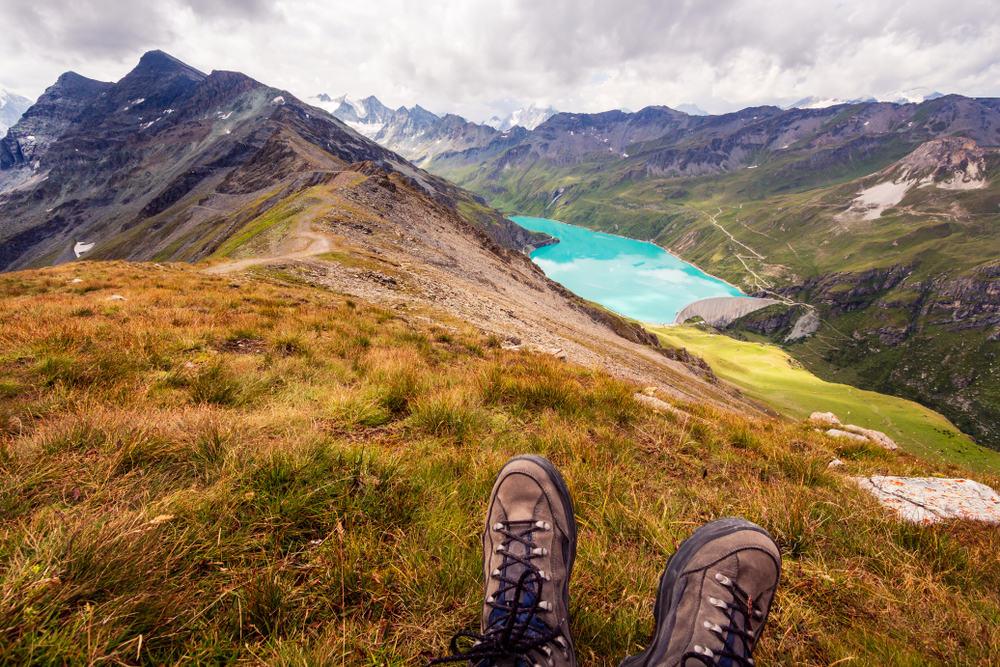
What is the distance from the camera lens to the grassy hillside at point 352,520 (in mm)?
1634

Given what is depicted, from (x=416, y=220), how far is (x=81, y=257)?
423 feet

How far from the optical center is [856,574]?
8.44 ft

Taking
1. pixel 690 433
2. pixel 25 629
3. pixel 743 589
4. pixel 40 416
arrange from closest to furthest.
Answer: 1. pixel 25 629
2. pixel 743 589
3. pixel 40 416
4. pixel 690 433

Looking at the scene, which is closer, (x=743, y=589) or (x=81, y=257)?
(x=743, y=589)

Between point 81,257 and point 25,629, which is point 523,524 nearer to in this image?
point 25,629

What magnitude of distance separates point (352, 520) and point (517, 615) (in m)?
1.25

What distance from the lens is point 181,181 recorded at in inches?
4225

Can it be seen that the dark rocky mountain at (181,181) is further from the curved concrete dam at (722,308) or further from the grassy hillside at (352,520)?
the curved concrete dam at (722,308)

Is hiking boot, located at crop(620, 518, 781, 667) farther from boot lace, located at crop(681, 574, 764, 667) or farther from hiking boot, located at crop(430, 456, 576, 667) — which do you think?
Answer: hiking boot, located at crop(430, 456, 576, 667)

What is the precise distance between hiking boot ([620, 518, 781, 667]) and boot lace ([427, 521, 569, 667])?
28.6 inches

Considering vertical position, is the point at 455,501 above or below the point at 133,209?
below

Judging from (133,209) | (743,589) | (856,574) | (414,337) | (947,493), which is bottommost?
(743,589)

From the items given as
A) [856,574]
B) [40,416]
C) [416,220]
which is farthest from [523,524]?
[416,220]

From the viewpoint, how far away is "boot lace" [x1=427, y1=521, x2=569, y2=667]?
2.14 meters
